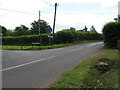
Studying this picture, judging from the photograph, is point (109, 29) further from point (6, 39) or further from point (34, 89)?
point (6, 39)

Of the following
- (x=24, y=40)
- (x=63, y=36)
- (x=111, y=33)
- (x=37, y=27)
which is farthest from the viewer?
(x=37, y=27)

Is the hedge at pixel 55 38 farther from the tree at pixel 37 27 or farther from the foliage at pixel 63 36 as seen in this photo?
the tree at pixel 37 27

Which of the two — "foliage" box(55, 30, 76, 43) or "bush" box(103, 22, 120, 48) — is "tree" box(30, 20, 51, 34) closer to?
"foliage" box(55, 30, 76, 43)

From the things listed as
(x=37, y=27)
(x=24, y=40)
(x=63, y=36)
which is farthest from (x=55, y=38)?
(x=37, y=27)

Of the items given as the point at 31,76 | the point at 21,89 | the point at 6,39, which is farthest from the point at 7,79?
the point at 6,39

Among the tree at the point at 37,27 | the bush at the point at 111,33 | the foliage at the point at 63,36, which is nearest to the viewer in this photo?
the bush at the point at 111,33

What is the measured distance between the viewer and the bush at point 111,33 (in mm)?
28625

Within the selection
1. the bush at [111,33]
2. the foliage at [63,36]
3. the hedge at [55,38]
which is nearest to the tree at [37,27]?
the hedge at [55,38]

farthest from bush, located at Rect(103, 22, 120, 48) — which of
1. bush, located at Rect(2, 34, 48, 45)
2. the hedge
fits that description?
bush, located at Rect(2, 34, 48, 45)

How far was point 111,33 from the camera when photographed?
28.9 meters

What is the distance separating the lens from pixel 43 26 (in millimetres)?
102625

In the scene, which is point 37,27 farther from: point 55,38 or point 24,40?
point 55,38

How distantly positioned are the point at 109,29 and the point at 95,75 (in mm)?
18863

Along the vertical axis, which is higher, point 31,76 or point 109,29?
point 109,29
